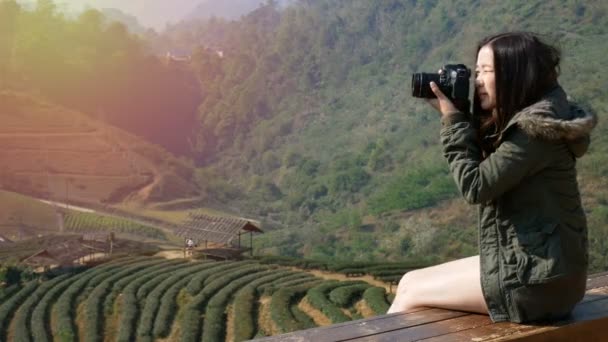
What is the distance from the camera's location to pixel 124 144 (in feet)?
82.4

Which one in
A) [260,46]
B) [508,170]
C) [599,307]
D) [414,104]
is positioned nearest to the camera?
[508,170]

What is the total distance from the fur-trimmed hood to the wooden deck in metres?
0.47

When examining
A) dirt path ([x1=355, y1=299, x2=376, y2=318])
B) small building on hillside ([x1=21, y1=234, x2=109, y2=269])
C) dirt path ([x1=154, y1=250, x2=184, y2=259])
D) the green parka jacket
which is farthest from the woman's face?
dirt path ([x1=154, y1=250, x2=184, y2=259])

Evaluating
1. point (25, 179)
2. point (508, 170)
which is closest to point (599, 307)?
point (508, 170)

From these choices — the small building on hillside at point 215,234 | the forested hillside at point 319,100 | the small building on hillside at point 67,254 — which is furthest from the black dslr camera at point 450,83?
the forested hillside at point 319,100

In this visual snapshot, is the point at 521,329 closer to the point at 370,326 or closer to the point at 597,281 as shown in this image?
the point at 370,326

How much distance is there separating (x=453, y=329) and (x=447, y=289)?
0.18 metres

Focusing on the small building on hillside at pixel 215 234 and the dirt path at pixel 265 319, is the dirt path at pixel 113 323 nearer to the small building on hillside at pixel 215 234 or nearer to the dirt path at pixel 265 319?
the dirt path at pixel 265 319

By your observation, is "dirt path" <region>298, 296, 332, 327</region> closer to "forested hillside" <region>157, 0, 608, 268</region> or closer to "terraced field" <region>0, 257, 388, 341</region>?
"terraced field" <region>0, 257, 388, 341</region>

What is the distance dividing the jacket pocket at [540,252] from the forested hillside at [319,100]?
1647 centimetres

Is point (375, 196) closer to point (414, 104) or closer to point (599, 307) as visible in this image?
point (414, 104)

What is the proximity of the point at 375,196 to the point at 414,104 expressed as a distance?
216 inches

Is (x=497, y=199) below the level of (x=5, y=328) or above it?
above

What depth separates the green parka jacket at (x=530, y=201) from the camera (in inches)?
65.7
